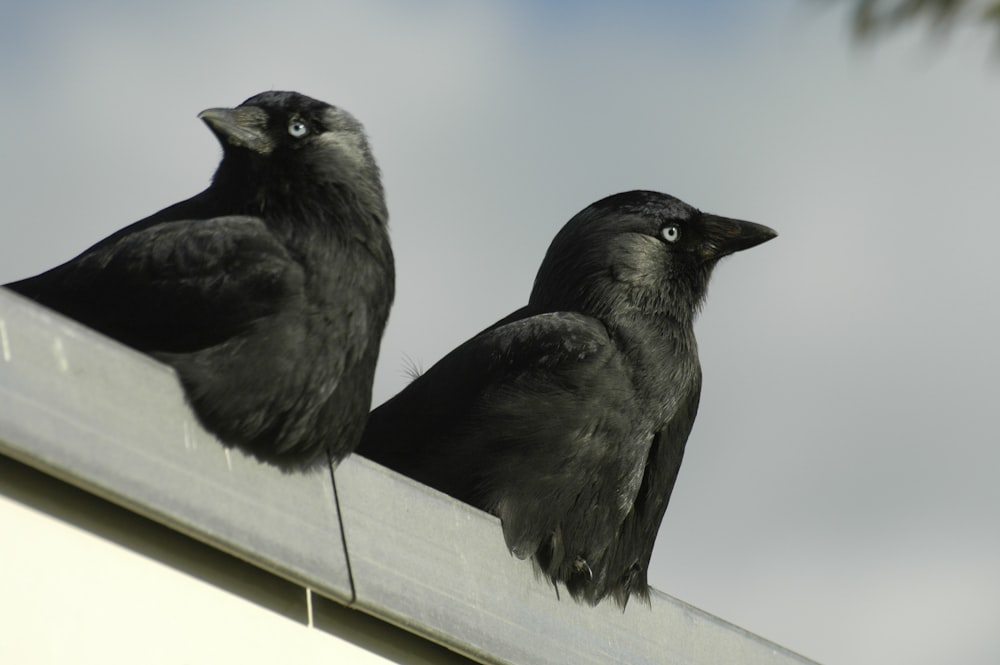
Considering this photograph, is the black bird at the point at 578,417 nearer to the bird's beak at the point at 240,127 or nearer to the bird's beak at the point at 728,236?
the bird's beak at the point at 728,236

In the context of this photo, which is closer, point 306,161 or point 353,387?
point 353,387

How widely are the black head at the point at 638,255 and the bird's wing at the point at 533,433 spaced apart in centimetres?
35

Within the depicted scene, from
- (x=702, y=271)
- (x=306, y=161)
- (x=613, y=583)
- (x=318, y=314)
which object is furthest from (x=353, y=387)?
(x=702, y=271)

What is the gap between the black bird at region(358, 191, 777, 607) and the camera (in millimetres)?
5754

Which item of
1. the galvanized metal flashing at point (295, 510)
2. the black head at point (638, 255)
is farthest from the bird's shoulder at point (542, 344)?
the galvanized metal flashing at point (295, 510)

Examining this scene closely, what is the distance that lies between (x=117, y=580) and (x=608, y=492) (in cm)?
262

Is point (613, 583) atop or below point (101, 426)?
below

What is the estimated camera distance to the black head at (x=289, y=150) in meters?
5.39

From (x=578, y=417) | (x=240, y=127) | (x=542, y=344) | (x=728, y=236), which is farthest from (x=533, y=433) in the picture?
(x=728, y=236)

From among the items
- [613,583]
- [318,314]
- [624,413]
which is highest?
[318,314]

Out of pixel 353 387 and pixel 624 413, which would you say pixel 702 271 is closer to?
pixel 624 413

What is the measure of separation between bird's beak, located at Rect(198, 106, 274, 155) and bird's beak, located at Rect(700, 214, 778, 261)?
87.8 inches

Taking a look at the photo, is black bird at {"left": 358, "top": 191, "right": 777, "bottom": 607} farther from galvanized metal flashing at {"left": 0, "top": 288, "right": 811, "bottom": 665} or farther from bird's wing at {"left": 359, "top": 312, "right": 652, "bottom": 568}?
galvanized metal flashing at {"left": 0, "top": 288, "right": 811, "bottom": 665}

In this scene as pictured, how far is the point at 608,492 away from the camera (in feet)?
19.6
